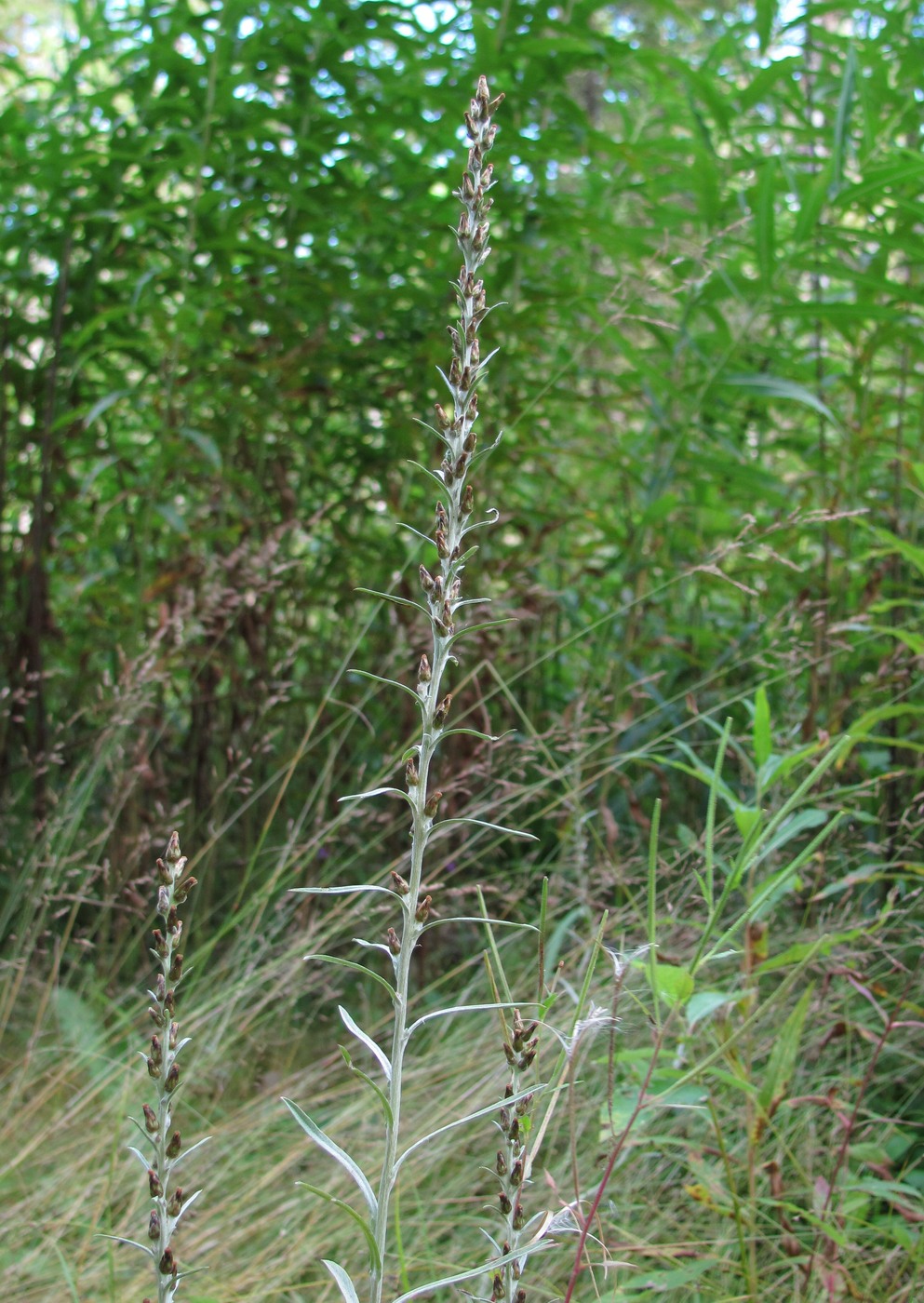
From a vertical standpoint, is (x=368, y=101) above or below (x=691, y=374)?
above

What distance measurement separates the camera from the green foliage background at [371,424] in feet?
6.80

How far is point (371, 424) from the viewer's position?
8.20ft

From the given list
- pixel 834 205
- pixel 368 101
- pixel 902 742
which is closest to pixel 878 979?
pixel 902 742

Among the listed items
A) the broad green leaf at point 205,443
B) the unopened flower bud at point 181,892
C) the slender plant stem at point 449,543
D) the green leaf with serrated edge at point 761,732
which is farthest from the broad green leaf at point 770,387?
the unopened flower bud at point 181,892

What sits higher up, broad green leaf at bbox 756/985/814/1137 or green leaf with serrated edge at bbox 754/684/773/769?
green leaf with serrated edge at bbox 754/684/773/769

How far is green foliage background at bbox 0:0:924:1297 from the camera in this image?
2072 mm

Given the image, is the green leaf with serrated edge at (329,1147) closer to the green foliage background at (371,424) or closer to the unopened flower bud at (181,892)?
the unopened flower bud at (181,892)

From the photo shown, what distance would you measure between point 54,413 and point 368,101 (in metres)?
1.02

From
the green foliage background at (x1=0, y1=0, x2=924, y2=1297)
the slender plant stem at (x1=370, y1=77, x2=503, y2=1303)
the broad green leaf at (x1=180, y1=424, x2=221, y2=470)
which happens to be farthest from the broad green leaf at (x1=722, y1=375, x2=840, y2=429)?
the slender plant stem at (x1=370, y1=77, x2=503, y2=1303)

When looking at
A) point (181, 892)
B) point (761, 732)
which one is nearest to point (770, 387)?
point (761, 732)

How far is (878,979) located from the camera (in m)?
1.82

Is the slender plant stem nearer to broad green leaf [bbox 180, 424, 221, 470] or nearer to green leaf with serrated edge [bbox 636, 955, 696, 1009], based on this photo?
green leaf with serrated edge [bbox 636, 955, 696, 1009]

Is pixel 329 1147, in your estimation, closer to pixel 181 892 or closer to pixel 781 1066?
pixel 181 892

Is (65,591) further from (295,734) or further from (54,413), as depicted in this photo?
(295,734)
